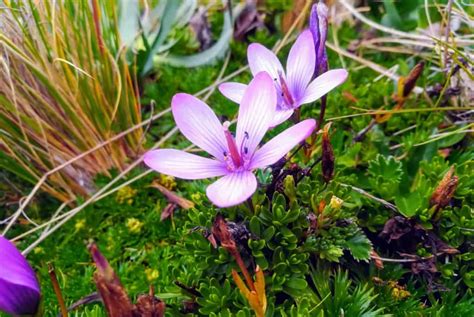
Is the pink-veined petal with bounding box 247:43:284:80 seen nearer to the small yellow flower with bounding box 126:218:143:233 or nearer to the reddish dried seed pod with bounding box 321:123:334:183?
the reddish dried seed pod with bounding box 321:123:334:183

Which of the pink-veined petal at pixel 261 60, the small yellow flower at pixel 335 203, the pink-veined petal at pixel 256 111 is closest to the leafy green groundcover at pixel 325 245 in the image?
the small yellow flower at pixel 335 203

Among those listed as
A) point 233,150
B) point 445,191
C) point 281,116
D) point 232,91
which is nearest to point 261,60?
point 232,91

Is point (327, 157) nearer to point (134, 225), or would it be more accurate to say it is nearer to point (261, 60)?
point (261, 60)

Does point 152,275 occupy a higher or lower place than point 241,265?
lower

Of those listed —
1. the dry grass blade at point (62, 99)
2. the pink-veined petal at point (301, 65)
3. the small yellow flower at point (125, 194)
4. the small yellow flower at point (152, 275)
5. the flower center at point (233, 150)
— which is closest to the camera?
the flower center at point (233, 150)

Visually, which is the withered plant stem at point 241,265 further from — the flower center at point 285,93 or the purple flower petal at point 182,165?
the flower center at point 285,93

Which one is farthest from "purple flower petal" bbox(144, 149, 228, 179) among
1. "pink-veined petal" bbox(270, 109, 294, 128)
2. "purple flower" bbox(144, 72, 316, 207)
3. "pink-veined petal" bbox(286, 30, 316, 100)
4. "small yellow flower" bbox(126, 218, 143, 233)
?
"small yellow flower" bbox(126, 218, 143, 233)
